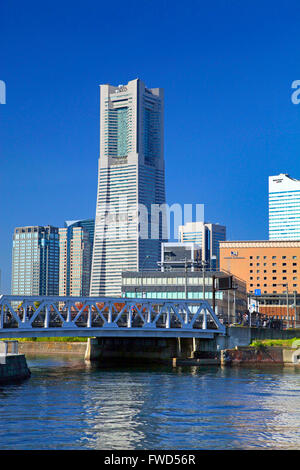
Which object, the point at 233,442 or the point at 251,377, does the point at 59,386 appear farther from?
the point at 233,442

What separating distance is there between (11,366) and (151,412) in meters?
24.4

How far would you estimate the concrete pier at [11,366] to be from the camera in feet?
217

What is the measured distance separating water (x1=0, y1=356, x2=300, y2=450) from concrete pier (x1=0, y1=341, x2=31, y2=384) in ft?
5.14

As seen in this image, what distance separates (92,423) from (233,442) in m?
10.2

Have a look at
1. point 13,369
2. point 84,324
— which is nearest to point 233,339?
point 84,324

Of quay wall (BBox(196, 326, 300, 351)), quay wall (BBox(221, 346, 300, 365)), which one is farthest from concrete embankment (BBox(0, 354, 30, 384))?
quay wall (BBox(221, 346, 300, 365))

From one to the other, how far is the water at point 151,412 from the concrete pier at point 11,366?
1.57m

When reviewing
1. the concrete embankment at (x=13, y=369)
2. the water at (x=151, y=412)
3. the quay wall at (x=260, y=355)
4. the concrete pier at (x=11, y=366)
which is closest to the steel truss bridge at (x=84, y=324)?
the concrete pier at (x=11, y=366)

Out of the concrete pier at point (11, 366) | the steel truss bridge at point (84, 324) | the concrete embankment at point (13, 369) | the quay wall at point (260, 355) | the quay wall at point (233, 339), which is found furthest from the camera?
the quay wall at point (233, 339)

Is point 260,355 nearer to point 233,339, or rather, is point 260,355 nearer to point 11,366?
point 233,339

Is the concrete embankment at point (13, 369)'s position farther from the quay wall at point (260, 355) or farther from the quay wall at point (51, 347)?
the quay wall at point (51, 347)
